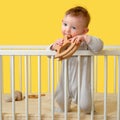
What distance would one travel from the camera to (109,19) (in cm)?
268

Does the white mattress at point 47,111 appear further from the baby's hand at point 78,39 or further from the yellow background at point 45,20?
the yellow background at point 45,20

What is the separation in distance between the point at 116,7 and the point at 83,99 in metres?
1.03

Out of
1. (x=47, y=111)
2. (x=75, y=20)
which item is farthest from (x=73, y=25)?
(x=47, y=111)

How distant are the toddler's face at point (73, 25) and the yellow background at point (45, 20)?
85 centimetres

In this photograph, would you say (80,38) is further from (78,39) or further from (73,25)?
(73,25)

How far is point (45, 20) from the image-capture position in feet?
8.92

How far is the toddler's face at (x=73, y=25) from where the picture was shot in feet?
5.97

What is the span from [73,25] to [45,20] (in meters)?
0.91

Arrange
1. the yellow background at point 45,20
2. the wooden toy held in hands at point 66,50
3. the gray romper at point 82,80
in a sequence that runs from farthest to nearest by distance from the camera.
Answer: the yellow background at point 45,20
the gray romper at point 82,80
the wooden toy held in hands at point 66,50

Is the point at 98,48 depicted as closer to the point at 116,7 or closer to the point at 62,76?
the point at 62,76

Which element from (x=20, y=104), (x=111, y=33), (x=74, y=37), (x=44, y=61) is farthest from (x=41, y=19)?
(x=74, y=37)

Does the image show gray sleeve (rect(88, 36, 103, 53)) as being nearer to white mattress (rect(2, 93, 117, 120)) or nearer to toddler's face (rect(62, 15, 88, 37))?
toddler's face (rect(62, 15, 88, 37))

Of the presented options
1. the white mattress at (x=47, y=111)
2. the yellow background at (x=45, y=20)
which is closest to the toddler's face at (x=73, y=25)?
the white mattress at (x=47, y=111)

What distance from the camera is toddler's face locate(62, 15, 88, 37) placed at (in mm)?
1821
